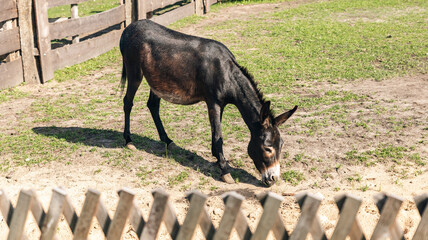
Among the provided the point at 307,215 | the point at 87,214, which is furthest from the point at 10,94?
the point at 307,215

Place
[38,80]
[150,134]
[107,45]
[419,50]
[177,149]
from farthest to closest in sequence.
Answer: [107,45] → [419,50] → [38,80] → [150,134] → [177,149]

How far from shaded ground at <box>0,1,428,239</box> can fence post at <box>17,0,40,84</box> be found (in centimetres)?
81

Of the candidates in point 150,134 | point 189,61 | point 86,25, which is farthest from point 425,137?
point 86,25

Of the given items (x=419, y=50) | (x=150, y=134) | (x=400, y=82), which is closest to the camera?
(x=150, y=134)

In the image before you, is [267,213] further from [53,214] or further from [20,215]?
[20,215]

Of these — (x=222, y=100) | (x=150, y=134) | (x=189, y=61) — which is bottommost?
(x=150, y=134)

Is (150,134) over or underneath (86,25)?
underneath

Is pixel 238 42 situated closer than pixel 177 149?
No

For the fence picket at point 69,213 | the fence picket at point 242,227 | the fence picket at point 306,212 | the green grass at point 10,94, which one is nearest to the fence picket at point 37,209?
the fence picket at point 69,213

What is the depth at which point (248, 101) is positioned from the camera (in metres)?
6.33

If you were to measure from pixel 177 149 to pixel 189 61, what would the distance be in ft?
4.36

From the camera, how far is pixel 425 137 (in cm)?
731

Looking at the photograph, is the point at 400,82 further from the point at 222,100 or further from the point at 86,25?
the point at 86,25

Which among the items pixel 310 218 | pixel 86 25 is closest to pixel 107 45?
pixel 86 25
